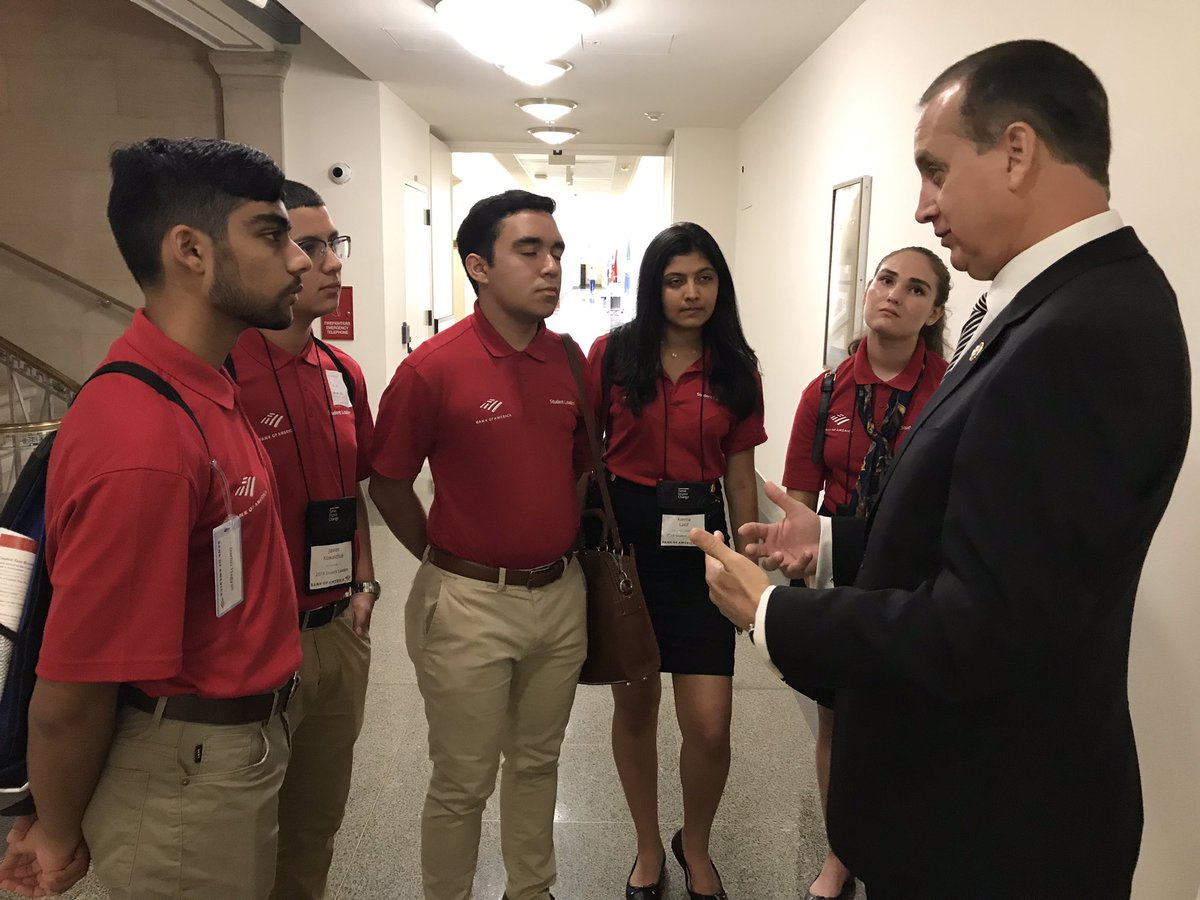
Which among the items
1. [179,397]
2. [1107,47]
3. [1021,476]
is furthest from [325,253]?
[1107,47]

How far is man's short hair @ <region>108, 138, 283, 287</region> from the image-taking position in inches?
47.1

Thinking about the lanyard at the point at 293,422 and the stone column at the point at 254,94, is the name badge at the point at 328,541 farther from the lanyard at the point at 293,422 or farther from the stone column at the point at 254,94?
the stone column at the point at 254,94

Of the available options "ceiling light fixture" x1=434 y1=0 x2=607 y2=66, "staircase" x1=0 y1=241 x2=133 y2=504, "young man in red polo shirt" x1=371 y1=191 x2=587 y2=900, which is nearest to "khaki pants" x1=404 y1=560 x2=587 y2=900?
"young man in red polo shirt" x1=371 y1=191 x2=587 y2=900

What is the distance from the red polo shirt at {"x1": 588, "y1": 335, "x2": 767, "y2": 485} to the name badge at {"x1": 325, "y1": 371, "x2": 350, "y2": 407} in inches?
24.6

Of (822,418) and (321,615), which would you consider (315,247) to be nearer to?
(321,615)

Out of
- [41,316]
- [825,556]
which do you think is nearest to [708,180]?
[41,316]

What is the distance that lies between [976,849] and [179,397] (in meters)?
1.22

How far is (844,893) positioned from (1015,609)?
1700mm

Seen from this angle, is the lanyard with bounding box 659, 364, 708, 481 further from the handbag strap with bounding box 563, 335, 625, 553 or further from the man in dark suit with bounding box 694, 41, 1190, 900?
the man in dark suit with bounding box 694, 41, 1190, 900

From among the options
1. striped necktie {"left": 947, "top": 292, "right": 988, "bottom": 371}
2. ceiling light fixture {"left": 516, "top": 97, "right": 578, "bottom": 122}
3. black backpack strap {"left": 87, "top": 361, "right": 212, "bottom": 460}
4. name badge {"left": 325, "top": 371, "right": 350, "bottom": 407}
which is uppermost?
ceiling light fixture {"left": 516, "top": 97, "right": 578, "bottom": 122}

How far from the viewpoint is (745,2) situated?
13.6 ft

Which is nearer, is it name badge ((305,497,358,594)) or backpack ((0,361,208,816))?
backpack ((0,361,208,816))

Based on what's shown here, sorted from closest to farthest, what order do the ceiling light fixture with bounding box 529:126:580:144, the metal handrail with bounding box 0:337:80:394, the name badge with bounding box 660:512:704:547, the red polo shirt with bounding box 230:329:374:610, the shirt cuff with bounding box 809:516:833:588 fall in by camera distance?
the shirt cuff with bounding box 809:516:833:588, the red polo shirt with bounding box 230:329:374:610, the name badge with bounding box 660:512:704:547, the metal handrail with bounding box 0:337:80:394, the ceiling light fixture with bounding box 529:126:580:144

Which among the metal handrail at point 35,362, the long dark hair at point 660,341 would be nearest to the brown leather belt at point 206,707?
the long dark hair at point 660,341
